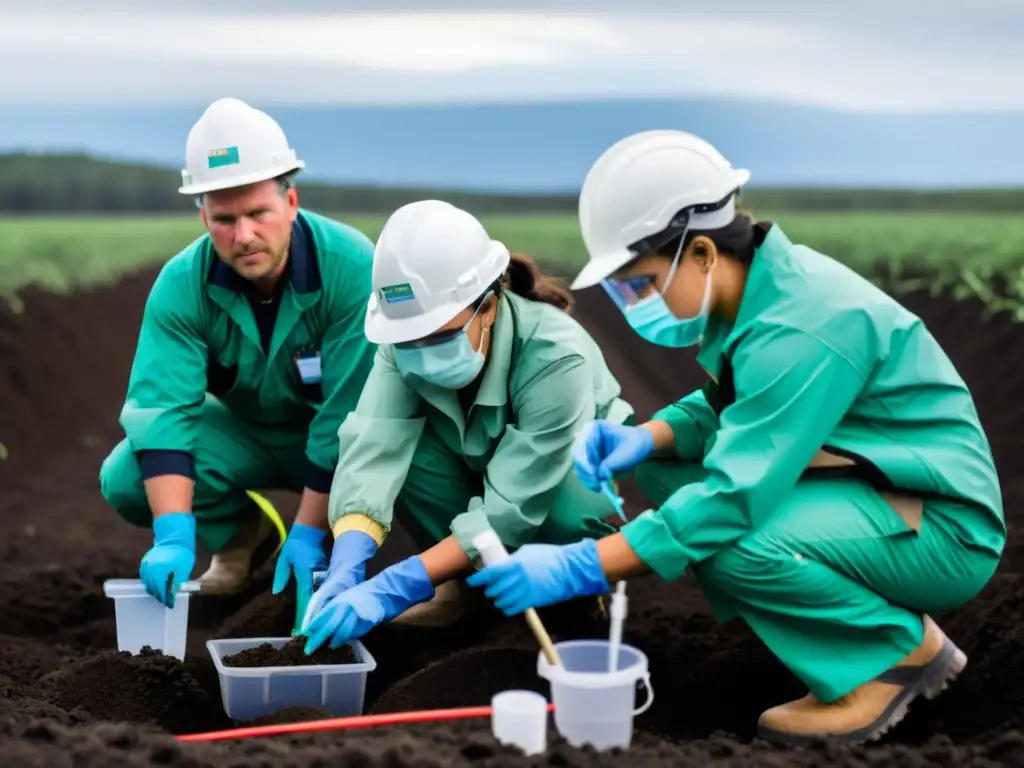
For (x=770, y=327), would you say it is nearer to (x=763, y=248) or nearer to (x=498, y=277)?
(x=763, y=248)

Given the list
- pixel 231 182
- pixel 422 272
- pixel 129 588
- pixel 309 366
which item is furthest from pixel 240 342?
pixel 422 272

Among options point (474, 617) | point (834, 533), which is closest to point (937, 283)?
point (474, 617)

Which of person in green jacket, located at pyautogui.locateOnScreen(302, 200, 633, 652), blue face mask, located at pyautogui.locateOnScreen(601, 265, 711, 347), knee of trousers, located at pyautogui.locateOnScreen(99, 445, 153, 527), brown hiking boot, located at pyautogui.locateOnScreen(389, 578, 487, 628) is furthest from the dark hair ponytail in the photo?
knee of trousers, located at pyautogui.locateOnScreen(99, 445, 153, 527)

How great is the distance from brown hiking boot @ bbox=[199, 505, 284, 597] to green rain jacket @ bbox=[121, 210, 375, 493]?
0.57m

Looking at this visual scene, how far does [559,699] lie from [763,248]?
104 centimetres

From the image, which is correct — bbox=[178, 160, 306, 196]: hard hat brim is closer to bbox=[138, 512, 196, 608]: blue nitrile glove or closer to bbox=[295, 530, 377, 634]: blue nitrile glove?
bbox=[138, 512, 196, 608]: blue nitrile glove

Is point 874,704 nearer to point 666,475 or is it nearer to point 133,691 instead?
point 666,475

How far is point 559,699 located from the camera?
2361mm

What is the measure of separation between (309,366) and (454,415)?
0.74 m

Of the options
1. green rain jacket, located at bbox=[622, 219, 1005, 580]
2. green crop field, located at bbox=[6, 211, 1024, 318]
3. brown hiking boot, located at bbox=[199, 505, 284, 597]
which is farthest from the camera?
green crop field, located at bbox=[6, 211, 1024, 318]

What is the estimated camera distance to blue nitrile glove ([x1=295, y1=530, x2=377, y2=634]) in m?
2.97

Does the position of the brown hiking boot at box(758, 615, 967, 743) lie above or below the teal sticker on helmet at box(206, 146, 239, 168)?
below

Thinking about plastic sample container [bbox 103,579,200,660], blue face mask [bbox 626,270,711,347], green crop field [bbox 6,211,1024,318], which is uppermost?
blue face mask [bbox 626,270,711,347]

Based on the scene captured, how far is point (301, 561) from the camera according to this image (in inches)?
137
